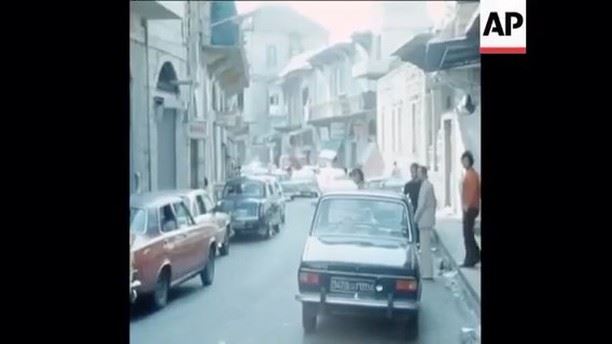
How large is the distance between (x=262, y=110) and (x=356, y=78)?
20.3 inches

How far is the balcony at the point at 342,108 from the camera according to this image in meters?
4.43

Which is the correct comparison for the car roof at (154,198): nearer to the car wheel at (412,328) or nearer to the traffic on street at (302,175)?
the traffic on street at (302,175)

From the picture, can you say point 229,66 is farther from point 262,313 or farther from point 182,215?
point 262,313

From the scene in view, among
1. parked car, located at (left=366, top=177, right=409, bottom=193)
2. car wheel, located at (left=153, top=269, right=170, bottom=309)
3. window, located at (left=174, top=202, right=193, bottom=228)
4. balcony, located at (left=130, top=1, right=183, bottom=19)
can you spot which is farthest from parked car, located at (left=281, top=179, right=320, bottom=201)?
balcony, located at (left=130, top=1, right=183, bottom=19)

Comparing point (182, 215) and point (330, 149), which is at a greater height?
point (330, 149)

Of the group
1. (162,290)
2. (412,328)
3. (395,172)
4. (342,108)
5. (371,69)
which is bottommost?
(412,328)

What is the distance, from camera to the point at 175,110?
438 cm

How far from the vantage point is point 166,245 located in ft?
13.0

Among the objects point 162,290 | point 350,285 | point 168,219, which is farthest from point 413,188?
point 162,290

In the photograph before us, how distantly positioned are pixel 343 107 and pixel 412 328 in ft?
4.53

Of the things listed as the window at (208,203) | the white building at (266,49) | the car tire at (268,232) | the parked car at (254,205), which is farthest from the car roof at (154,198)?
the white building at (266,49)

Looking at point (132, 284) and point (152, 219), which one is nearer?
point (132, 284)
